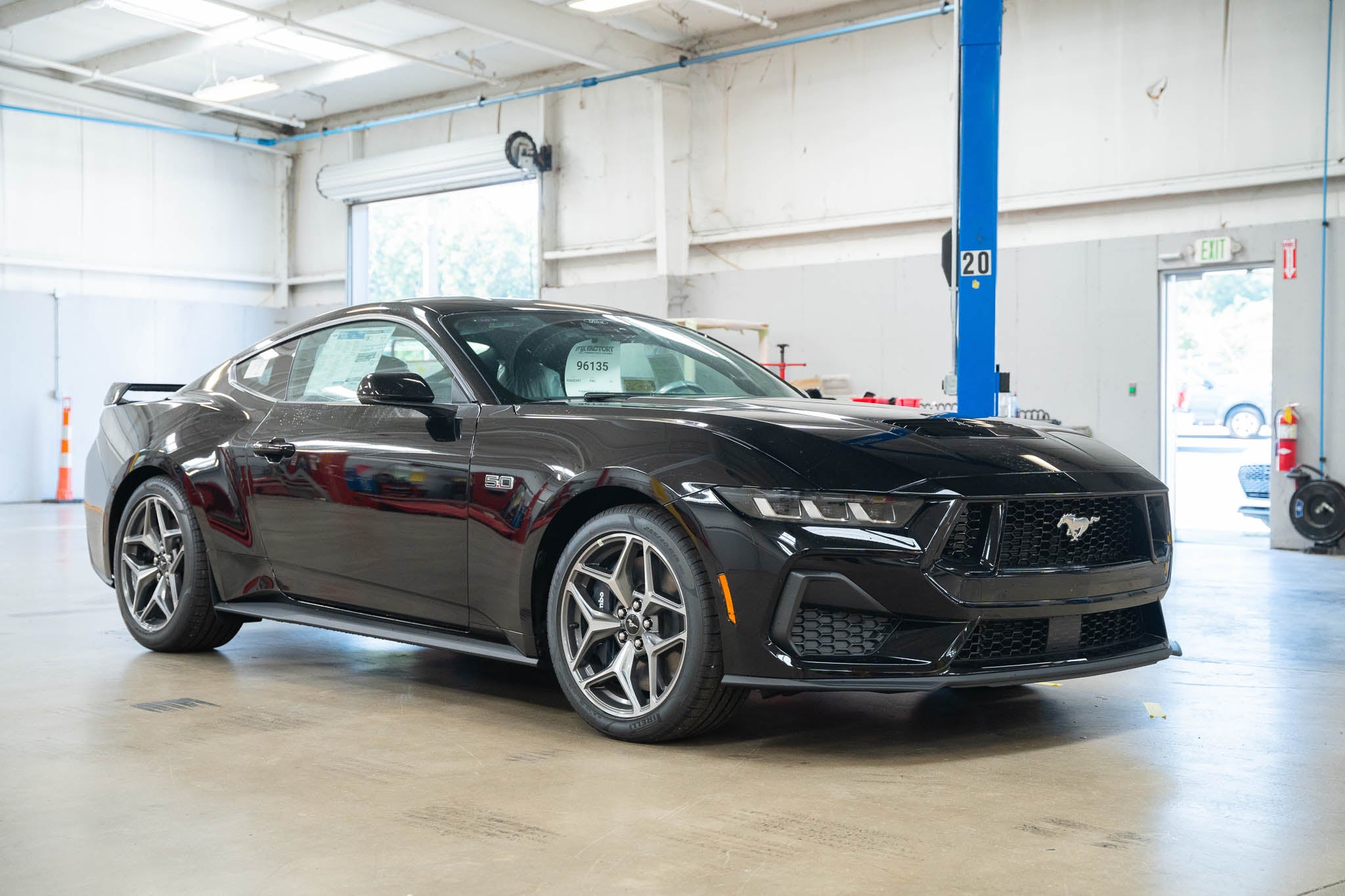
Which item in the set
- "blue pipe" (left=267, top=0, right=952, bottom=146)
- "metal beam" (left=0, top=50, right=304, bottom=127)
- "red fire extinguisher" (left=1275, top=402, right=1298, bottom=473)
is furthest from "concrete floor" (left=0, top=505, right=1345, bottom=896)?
"metal beam" (left=0, top=50, right=304, bottom=127)

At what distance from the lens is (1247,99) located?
1067 cm

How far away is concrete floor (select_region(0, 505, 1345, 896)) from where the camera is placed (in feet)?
8.02

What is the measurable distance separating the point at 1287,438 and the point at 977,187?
491cm

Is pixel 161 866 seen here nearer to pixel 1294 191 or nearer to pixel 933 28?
pixel 1294 191

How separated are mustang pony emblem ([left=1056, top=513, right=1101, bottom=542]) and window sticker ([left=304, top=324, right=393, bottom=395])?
222cm

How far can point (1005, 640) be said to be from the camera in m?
3.32

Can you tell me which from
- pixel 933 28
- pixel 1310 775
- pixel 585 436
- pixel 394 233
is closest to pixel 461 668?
pixel 585 436

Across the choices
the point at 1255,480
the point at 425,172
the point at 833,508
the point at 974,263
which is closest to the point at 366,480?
the point at 833,508

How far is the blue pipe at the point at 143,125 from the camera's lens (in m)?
15.7

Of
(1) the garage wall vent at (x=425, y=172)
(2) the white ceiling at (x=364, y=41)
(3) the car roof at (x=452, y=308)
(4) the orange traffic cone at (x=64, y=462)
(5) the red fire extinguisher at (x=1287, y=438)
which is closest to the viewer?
(3) the car roof at (x=452, y=308)

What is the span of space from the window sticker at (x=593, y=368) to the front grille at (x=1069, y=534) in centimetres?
133

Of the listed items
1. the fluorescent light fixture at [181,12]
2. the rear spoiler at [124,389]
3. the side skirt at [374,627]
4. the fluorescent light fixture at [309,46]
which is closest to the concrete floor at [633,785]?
the side skirt at [374,627]

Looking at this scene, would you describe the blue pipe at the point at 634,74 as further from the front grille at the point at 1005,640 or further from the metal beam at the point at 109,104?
the front grille at the point at 1005,640

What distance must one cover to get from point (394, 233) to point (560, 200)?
3.27 m
